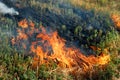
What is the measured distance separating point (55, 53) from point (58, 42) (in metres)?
0.67

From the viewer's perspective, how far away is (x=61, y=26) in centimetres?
1402

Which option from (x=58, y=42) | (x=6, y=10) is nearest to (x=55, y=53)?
(x=58, y=42)

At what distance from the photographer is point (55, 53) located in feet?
40.1

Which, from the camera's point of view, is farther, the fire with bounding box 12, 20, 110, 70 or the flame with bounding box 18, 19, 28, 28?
the flame with bounding box 18, 19, 28, 28

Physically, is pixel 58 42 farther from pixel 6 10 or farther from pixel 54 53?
pixel 6 10

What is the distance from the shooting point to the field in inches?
460

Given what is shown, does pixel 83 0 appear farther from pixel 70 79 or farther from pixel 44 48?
pixel 70 79

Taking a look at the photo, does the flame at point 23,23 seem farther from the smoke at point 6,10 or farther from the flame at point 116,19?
the flame at point 116,19

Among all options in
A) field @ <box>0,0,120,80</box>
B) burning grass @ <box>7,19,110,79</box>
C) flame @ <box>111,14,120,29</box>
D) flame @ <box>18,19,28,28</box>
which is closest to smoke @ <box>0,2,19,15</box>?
field @ <box>0,0,120,80</box>

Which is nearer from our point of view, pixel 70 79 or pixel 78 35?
→ pixel 70 79

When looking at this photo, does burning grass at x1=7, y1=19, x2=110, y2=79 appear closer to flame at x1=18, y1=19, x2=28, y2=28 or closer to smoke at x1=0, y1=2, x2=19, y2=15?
flame at x1=18, y1=19, x2=28, y2=28

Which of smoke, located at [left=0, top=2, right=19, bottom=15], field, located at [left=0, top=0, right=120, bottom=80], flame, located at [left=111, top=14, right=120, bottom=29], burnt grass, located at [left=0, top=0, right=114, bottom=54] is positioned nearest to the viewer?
field, located at [left=0, top=0, right=120, bottom=80]

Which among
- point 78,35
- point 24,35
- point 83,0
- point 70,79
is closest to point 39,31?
point 24,35

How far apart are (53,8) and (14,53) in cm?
388
